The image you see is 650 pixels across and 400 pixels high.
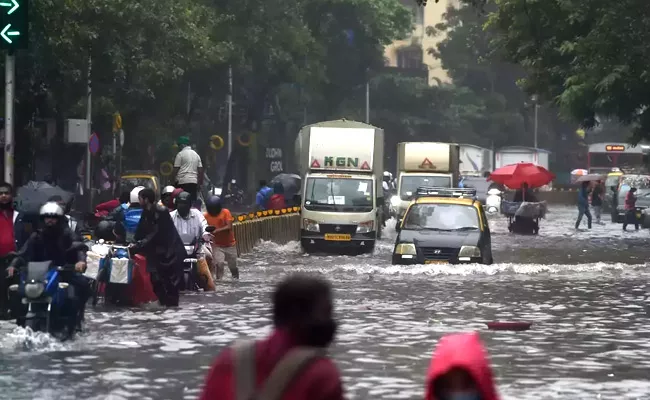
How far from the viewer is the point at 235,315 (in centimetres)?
1797

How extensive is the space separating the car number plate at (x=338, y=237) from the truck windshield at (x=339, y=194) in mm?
742

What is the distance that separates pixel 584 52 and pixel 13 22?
22331 millimetres

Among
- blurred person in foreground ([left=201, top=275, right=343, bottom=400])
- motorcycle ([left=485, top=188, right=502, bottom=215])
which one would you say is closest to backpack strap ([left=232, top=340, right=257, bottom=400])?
blurred person in foreground ([left=201, top=275, right=343, bottom=400])

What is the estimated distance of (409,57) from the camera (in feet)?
381

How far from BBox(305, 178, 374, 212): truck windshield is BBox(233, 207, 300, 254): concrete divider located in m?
1.10

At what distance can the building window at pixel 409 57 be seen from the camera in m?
116

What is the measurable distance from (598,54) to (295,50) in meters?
26.3

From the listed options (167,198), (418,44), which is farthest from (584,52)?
(418,44)

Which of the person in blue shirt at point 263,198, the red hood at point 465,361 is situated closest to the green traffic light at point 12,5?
the red hood at point 465,361

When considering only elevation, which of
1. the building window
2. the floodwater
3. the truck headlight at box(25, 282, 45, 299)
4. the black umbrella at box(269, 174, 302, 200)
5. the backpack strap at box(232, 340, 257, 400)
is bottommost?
the floodwater

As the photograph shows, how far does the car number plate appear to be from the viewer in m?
34.8

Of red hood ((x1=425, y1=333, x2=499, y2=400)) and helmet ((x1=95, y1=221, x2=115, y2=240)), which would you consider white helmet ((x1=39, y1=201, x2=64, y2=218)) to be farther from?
red hood ((x1=425, y1=333, x2=499, y2=400))

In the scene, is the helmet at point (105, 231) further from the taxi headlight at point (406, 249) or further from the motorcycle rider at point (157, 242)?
the taxi headlight at point (406, 249)

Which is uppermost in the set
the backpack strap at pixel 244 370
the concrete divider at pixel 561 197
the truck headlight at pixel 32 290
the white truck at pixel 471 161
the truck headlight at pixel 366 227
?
the white truck at pixel 471 161
